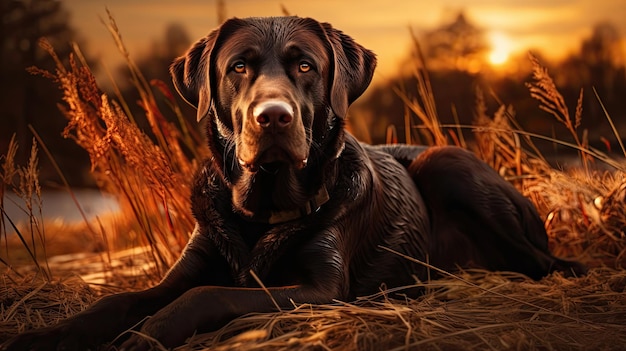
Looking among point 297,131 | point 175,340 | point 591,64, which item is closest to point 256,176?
point 297,131

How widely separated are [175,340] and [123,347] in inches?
6.9

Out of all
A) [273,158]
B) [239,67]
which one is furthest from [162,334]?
[239,67]

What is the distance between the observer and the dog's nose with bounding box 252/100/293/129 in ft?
8.87

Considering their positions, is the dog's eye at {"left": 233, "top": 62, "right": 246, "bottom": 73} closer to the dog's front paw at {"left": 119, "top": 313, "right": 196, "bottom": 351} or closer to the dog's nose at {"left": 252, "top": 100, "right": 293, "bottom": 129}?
the dog's nose at {"left": 252, "top": 100, "right": 293, "bottom": 129}

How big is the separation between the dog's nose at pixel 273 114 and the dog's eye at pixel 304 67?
380 mm

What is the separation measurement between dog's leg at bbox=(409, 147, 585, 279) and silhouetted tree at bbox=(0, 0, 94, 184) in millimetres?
7127

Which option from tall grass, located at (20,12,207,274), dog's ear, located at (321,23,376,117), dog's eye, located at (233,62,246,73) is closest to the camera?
dog's eye, located at (233,62,246,73)

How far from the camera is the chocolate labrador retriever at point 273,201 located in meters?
2.74

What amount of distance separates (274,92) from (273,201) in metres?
0.64

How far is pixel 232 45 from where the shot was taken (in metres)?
3.16

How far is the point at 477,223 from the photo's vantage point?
4121 millimetres

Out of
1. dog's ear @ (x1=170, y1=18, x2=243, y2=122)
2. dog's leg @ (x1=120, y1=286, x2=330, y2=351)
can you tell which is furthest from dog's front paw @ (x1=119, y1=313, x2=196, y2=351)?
dog's ear @ (x1=170, y1=18, x2=243, y2=122)

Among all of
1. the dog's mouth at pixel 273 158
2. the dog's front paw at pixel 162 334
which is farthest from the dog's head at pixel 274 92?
the dog's front paw at pixel 162 334

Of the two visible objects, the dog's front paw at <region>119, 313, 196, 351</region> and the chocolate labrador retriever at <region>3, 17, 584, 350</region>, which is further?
the chocolate labrador retriever at <region>3, 17, 584, 350</region>
